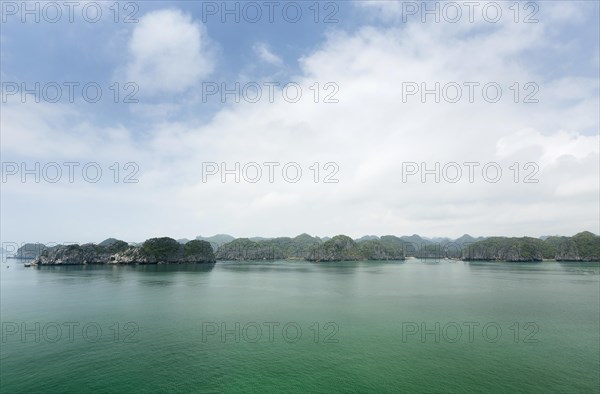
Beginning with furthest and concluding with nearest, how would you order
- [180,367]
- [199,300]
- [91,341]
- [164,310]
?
[199,300]
[164,310]
[91,341]
[180,367]

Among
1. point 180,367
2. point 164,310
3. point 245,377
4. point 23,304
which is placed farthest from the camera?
point 23,304

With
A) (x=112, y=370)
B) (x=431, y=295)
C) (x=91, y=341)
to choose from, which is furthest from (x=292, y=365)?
(x=431, y=295)

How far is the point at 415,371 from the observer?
41562 millimetres

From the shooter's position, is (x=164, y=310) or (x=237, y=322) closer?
(x=237, y=322)

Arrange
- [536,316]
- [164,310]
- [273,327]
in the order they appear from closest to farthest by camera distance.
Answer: [273,327] → [536,316] → [164,310]

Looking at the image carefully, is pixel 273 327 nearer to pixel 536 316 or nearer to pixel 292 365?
pixel 292 365

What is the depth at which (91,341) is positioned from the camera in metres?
54.1

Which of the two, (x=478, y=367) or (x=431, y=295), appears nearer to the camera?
(x=478, y=367)

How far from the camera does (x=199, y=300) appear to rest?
318ft

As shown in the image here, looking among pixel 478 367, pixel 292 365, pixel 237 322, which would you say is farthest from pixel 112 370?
pixel 478 367

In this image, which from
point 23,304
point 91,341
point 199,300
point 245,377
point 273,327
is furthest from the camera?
point 199,300

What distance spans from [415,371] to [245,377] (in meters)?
23.3

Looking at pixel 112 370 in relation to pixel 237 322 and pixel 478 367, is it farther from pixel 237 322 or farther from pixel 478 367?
pixel 478 367

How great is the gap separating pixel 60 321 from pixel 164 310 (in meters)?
21.9
